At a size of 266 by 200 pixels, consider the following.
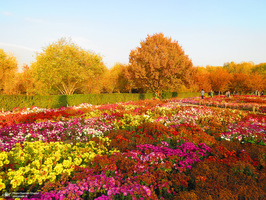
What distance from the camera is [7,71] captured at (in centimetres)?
3114

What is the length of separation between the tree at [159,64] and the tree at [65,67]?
706cm

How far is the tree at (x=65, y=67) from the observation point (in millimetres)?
23250

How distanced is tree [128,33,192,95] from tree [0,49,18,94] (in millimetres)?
22914

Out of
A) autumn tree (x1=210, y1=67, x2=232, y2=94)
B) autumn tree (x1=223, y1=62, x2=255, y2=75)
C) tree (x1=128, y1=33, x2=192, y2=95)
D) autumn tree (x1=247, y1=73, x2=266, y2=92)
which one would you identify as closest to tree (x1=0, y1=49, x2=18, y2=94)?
tree (x1=128, y1=33, x2=192, y2=95)

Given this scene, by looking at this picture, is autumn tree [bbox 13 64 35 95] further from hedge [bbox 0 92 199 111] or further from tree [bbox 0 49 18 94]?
hedge [bbox 0 92 199 111]

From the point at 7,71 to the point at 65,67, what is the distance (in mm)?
16879

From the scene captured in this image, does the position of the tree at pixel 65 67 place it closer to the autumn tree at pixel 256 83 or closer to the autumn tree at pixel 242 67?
the autumn tree at pixel 256 83

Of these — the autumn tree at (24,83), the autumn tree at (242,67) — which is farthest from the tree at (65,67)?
the autumn tree at (242,67)

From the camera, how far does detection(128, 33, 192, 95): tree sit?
28156mm

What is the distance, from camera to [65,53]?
24422 mm

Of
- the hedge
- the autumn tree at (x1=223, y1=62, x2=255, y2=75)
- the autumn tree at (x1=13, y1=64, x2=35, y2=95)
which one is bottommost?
the hedge

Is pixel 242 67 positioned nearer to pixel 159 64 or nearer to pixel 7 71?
pixel 159 64

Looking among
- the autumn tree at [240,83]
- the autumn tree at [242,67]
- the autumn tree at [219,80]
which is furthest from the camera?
the autumn tree at [242,67]

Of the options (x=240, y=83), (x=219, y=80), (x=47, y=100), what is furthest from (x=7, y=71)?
(x=240, y=83)
